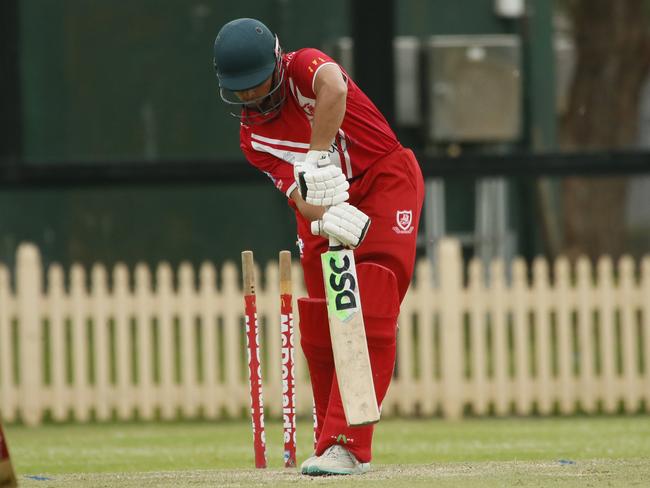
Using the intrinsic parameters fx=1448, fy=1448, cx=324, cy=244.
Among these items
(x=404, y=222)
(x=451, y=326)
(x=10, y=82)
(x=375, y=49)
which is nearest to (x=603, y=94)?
(x=375, y=49)

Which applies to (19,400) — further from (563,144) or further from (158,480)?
(158,480)

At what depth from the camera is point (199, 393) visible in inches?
423

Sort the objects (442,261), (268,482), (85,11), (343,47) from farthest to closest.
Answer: (85,11) → (343,47) → (442,261) → (268,482)

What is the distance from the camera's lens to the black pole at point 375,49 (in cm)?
1052

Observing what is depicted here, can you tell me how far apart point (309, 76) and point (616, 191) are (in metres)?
10.4

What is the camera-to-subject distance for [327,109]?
16.9ft

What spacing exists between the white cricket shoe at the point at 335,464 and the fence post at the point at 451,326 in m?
5.23

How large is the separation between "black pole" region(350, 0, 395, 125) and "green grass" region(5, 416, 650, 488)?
2.40 meters

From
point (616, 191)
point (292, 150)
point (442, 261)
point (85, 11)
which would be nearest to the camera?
point (292, 150)

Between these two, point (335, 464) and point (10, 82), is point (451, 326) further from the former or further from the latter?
point (335, 464)

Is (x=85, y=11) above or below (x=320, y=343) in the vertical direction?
above

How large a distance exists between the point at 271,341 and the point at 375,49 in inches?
89.2

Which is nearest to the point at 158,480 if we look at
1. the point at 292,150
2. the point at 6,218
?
the point at 292,150

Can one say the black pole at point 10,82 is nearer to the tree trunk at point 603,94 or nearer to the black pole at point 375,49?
the black pole at point 375,49
